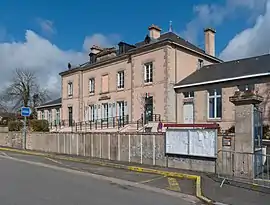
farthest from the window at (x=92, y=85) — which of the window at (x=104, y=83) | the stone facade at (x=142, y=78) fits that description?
the window at (x=104, y=83)

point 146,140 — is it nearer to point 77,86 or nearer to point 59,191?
point 59,191

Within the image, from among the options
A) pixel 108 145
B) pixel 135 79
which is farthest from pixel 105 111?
pixel 108 145

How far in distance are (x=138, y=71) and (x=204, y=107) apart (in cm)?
780

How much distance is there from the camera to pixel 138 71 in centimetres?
2950

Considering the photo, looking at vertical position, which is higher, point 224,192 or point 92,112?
point 92,112

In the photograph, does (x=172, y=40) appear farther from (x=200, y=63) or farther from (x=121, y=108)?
(x=121, y=108)

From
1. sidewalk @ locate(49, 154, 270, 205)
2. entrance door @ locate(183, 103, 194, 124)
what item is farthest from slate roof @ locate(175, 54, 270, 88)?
sidewalk @ locate(49, 154, 270, 205)

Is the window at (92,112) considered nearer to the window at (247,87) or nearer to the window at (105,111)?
the window at (105,111)

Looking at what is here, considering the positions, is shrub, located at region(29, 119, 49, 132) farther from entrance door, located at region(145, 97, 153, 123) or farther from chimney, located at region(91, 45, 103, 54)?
chimney, located at region(91, 45, 103, 54)

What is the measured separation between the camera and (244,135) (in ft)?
35.1

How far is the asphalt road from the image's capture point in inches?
300

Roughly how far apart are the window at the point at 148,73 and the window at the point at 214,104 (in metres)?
6.12

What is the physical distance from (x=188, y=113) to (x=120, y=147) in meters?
11.1

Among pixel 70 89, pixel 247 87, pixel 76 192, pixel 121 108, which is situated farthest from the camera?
pixel 70 89
